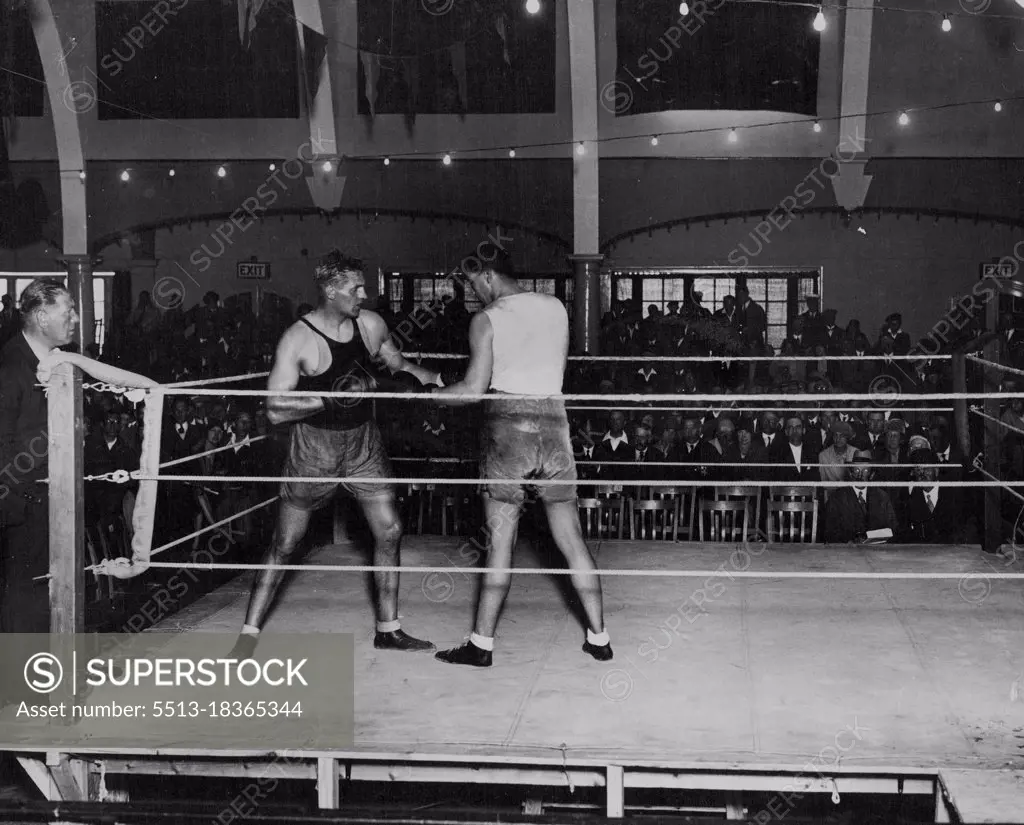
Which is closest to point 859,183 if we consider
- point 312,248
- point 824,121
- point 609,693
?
point 824,121

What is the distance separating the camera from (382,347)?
14.7 feet

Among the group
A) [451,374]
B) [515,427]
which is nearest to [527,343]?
[515,427]

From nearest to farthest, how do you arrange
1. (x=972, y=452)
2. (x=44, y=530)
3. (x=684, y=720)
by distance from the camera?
(x=684, y=720)
(x=44, y=530)
(x=972, y=452)

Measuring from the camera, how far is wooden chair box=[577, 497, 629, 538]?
6809 mm

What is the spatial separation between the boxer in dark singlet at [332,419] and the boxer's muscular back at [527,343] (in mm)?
449

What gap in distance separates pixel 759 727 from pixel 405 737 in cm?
113

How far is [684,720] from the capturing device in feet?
12.4

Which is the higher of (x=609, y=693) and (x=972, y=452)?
(x=972, y=452)

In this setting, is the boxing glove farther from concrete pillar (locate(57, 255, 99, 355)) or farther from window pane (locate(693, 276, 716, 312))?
concrete pillar (locate(57, 255, 99, 355))

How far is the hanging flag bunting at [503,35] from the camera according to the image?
14.2 meters

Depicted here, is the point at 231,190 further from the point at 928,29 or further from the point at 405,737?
the point at 405,737

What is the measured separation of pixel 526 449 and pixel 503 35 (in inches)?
443

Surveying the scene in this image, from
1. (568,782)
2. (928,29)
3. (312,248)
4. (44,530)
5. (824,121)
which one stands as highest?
(928,29)

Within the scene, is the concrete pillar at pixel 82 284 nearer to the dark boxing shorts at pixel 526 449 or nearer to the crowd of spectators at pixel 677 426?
the crowd of spectators at pixel 677 426
